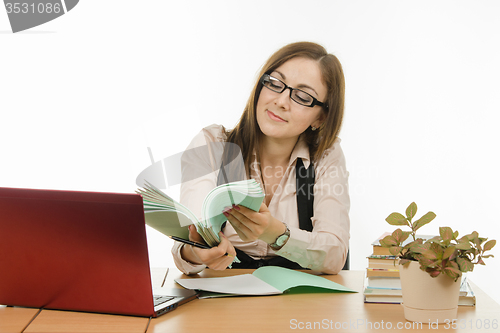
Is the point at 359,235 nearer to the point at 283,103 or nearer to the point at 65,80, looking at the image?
the point at 283,103

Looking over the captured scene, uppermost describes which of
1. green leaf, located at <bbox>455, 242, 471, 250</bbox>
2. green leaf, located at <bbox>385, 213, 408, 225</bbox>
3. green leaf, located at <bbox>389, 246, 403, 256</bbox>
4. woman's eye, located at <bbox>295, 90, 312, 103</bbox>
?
woman's eye, located at <bbox>295, 90, 312, 103</bbox>

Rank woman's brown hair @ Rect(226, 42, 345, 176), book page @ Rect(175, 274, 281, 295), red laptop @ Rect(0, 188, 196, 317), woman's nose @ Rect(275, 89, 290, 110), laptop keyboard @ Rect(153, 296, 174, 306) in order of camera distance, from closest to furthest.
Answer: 1. red laptop @ Rect(0, 188, 196, 317)
2. laptop keyboard @ Rect(153, 296, 174, 306)
3. book page @ Rect(175, 274, 281, 295)
4. woman's nose @ Rect(275, 89, 290, 110)
5. woman's brown hair @ Rect(226, 42, 345, 176)

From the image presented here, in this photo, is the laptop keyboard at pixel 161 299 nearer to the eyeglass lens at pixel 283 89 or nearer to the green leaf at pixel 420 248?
the green leaf at pixel 420 248

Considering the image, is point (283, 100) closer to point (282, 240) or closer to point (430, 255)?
point (282, 240)

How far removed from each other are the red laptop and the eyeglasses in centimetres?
101

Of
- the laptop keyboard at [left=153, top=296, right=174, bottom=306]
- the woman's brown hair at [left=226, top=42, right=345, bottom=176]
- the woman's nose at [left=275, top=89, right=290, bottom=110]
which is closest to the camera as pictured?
the laptop keyboard at [left=153, top=296, right=174, bottom=306]

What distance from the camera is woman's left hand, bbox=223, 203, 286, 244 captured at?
1.08 metres

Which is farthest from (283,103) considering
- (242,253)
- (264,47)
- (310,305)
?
(264,47)

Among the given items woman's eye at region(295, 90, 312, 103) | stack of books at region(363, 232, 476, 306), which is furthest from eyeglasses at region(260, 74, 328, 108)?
stack of books at region(363, 232, 476, 306)

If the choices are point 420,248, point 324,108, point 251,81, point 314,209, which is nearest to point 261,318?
point 420,248

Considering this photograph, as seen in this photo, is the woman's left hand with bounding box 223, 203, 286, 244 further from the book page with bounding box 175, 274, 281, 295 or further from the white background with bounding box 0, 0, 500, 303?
the white background with bounding box 0, 0, 500, 303

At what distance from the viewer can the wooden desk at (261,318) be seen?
754 millimetres

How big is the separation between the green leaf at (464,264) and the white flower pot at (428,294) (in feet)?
0.10

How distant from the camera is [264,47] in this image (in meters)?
3.14
